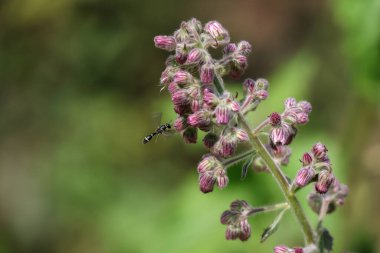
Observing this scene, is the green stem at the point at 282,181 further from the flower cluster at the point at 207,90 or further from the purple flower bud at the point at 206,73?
the purple flower bud at the point at 206,73

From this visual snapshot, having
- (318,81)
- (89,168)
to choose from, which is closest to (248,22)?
(318,81)

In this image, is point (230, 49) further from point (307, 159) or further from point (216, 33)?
point (307, 159)

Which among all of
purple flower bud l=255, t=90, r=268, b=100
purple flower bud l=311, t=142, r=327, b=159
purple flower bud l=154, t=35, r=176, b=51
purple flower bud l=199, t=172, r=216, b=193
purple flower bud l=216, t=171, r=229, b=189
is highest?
purple flower bud l=154, t=35, r=176, b=51

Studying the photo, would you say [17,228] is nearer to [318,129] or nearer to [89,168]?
[89,168]

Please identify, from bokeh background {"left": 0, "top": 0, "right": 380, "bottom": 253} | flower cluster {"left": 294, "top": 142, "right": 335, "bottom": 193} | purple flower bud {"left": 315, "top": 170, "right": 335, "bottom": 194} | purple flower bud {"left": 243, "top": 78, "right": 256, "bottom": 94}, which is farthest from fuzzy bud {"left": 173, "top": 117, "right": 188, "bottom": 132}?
bokeh background {"left": 0, "top": 0, "right": 380, "bottom": 253}

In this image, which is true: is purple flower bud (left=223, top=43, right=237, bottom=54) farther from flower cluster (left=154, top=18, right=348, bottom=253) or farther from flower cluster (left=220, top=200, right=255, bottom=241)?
flower cluster (left=220, top=200, right=255, bottom=241)
